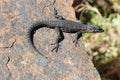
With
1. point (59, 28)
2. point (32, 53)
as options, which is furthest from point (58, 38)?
point (32, 53)

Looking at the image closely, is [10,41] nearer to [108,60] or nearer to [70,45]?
[70,45]

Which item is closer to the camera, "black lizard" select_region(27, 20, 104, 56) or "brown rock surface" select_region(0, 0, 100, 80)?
"brown rock surface" select_region(0, 0, 100, 80)

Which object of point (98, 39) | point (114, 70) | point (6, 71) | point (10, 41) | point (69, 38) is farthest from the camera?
point (98, 39)

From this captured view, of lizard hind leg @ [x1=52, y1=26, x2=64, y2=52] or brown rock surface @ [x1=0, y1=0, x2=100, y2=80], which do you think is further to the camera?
lizard hind leg @ [x1=52, y1=26, x2=64, y2=52]

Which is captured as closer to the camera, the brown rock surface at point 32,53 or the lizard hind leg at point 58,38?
the brown rock surface at point 32,53

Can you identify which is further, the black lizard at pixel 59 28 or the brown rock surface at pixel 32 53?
the black lizard at pixel 59 28

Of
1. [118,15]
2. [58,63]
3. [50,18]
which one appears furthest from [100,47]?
[58,63]

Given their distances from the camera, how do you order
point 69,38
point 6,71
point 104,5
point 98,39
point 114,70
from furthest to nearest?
point 104,5 → point 98,39 → point 114,70 → point 69,38 → point 6,71

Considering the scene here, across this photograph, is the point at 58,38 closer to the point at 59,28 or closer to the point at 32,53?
the point at 59,28
